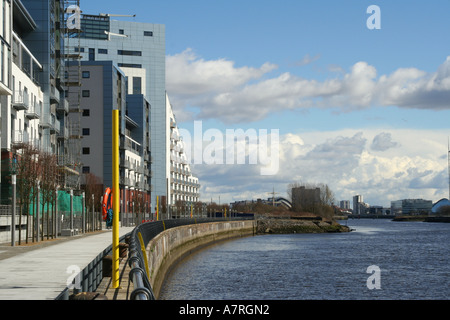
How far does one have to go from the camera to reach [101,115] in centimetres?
9719

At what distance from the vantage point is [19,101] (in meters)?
49.6

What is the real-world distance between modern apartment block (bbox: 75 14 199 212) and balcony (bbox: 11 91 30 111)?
248 ft

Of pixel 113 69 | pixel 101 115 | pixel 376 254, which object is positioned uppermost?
pixel 113 69

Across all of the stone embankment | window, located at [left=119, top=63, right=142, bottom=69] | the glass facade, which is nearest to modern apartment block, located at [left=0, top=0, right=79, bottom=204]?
the stone embankment

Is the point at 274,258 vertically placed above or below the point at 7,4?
below

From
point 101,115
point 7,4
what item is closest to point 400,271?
point 7,4

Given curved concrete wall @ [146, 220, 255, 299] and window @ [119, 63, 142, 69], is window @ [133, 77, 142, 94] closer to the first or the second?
window @ [119, 63, 142, 69]

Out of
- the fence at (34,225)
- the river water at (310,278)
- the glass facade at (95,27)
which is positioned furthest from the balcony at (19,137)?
the glass facade at (95,27)

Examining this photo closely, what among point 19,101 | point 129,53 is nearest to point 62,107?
point 19,101

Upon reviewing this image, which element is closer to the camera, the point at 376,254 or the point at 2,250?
the point at 2,250

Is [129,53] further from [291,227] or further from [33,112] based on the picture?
[33,112]

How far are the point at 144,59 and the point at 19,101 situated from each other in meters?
84.1

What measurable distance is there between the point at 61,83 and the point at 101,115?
81.0 feet
